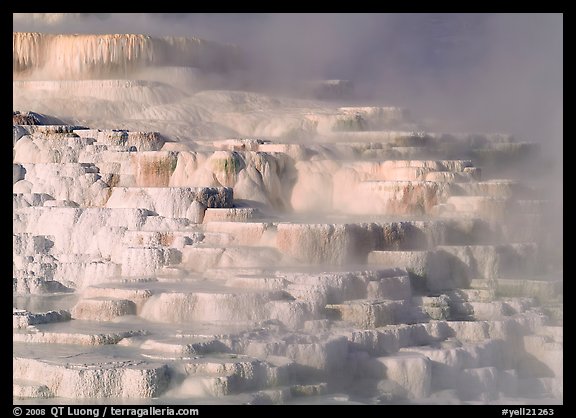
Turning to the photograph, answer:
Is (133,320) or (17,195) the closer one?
(133,320)

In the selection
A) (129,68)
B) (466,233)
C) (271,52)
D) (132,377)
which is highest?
(271,52)

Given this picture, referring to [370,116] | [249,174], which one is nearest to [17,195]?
[249,174]

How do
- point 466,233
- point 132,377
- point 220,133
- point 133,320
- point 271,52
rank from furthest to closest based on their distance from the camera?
point 271,52
point 220,133
point 466,233
point 133,320
point 132,377

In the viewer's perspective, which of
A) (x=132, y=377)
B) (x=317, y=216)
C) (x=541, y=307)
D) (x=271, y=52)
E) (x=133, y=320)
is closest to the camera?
(x=132, y=377)

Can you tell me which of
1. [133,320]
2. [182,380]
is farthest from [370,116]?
[182,380]

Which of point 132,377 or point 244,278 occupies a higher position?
point 244,278

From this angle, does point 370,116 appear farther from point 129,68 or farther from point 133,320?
point 133,320
